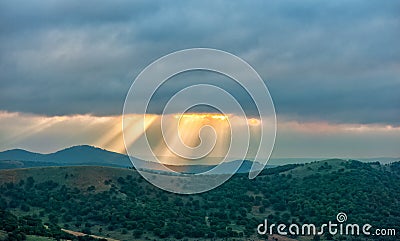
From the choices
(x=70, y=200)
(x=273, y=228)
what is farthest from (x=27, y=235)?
(x=273, y=228)

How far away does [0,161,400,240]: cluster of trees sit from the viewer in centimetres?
9069

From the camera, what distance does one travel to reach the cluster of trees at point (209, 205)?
90.7m

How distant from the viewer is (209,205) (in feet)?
365
